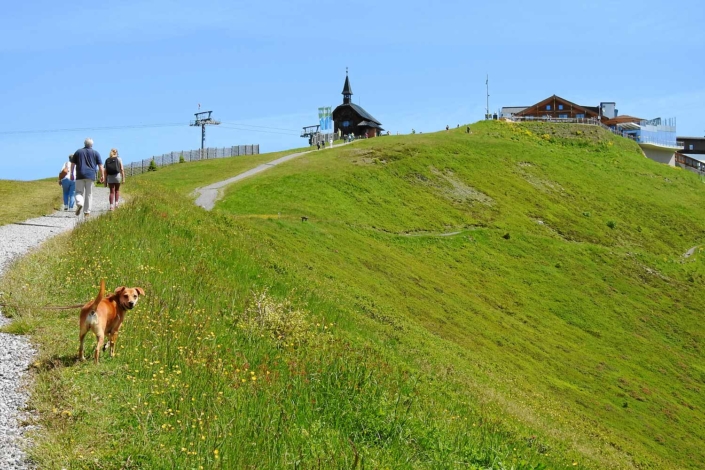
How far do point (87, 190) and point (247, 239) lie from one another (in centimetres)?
766

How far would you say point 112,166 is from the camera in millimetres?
28250

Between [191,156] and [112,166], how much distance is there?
5256 cm

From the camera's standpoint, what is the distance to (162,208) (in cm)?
2852

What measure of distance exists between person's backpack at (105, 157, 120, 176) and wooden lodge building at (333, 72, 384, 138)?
317 feet

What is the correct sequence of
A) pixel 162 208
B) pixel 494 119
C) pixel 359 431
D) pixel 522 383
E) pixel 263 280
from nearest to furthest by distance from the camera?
pixel 359 431
pixel 263 280
pixel 162 208
pixel 522 383
pixel 494 119

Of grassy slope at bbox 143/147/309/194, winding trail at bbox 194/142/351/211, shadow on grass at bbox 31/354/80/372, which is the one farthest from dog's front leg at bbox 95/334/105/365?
grassy slope at bbox 143/147/309/194

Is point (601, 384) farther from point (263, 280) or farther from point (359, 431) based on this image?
point (359, 431)

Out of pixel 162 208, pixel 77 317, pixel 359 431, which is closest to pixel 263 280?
pixel 162 208

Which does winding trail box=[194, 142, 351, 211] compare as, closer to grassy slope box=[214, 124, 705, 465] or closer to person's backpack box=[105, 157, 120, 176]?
grassy slope box=[214, 124, 705, 465]

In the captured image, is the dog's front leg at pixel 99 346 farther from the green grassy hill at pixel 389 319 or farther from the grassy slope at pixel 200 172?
the grassy slope at pixel 200 172

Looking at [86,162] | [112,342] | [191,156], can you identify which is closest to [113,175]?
[86,162]

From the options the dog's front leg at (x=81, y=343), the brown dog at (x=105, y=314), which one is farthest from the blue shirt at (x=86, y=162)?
the dog's front leg at (x=81, y=343)

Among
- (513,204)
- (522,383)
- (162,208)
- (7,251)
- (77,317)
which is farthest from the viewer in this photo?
(513,204)

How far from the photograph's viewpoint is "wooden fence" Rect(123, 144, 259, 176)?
69.4m
